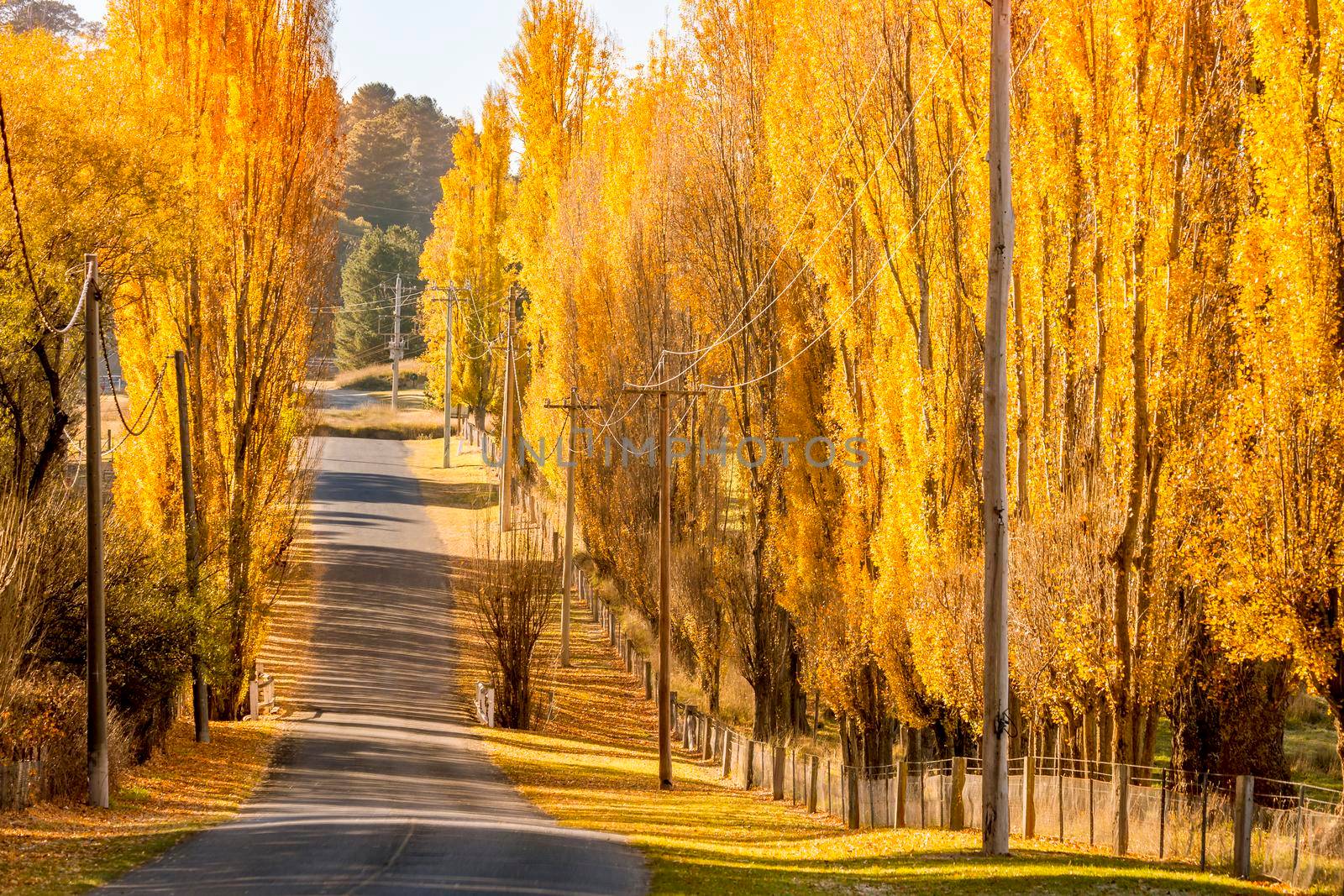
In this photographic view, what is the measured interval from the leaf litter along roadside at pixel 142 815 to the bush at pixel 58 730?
0.48 m

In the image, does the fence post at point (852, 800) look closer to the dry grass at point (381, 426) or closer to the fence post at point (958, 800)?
the fence post at point (958, 800)

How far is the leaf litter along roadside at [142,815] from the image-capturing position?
1377 cm

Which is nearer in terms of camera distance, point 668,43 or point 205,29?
point 205,29

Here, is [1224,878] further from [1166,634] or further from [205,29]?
[205,29]

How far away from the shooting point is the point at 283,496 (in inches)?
1219

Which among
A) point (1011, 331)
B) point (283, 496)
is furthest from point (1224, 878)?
point (283, 496)

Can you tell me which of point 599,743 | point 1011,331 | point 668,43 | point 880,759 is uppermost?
point 668,43

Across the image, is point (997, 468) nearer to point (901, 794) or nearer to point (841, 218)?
point (901, 794)

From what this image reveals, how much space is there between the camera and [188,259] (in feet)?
86.5

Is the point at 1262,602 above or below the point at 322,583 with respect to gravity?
above

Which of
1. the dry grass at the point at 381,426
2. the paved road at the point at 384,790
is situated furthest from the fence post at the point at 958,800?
the dry grass at the point at 381,426

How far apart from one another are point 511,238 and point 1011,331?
125 ft

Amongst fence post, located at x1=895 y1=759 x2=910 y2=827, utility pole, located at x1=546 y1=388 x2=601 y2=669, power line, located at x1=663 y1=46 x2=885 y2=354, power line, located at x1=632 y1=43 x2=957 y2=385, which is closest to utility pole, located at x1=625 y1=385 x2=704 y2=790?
power line, located at x1=632 y1=43 x2=957 y2=385

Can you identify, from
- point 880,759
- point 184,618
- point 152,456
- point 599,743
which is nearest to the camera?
point 184,618
